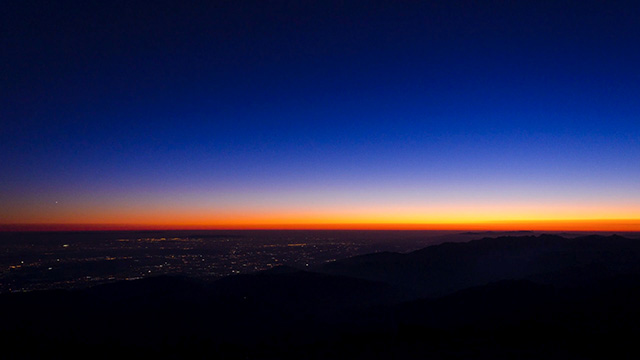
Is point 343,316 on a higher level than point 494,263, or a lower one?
lower

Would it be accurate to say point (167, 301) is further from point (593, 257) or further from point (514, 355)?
point (593, 257)

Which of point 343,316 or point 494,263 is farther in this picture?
point 494,263

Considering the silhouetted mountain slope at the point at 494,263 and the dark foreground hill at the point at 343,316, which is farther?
the silhouetted mountain slope at the point at 494,263

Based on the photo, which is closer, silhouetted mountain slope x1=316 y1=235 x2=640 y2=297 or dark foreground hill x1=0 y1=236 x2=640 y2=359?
dark foreground hill x1=0 y1=236 x2=640 y2=359

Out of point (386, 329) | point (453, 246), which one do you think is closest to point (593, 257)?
point (453, 246)
